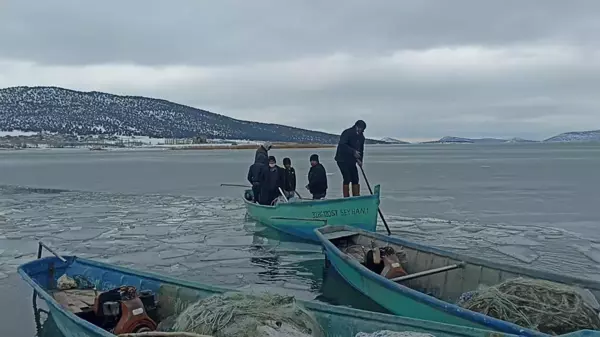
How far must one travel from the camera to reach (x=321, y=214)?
482 inches

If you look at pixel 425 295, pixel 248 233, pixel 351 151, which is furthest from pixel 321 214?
pixel 425 295

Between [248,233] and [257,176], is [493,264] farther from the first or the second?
[257,176]

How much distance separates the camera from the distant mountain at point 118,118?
152m

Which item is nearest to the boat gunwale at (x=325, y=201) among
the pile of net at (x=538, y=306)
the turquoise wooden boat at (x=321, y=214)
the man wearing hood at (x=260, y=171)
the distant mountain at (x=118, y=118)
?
the turquoise wooden boat at (x=321, y=214)

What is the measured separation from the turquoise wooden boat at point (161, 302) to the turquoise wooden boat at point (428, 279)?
781mm

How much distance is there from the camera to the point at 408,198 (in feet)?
71.1

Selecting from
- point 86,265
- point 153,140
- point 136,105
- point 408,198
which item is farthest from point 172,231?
point 136,105

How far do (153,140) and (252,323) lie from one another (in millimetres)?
146321

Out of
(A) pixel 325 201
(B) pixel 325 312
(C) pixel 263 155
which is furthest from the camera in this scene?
(C) pixel 263 155

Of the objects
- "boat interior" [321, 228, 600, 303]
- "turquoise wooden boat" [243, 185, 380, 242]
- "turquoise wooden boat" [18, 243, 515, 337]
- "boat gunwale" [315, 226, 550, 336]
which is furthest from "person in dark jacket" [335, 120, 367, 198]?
"turquoise wooden boat" [18, 243, 515, 337]

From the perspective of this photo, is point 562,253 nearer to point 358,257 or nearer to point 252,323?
point 358,257

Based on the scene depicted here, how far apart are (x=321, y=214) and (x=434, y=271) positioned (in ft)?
15.9

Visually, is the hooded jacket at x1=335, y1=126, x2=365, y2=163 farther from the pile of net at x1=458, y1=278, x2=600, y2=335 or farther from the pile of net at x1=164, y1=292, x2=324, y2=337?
the pile of net at x1=164, y1=292, x2=324, y2=337

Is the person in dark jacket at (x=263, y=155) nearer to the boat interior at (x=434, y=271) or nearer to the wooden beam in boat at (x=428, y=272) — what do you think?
the boat interior at (x=434, y=271)
